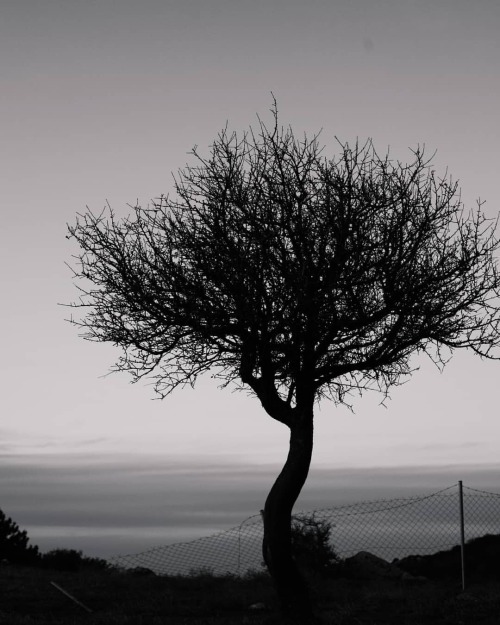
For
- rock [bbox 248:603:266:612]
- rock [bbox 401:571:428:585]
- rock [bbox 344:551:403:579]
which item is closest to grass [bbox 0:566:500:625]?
rock [bbox 248:603:266:612]

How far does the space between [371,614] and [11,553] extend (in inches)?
777

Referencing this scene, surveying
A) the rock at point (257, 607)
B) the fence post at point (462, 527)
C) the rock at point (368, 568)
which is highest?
the fence post at point (462, 527)

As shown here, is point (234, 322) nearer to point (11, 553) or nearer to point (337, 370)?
point (337, 370)

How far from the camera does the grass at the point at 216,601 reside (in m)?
14.3

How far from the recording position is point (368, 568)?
71.5 ft

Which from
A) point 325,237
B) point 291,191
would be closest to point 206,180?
point 291,191

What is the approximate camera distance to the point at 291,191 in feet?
45.5

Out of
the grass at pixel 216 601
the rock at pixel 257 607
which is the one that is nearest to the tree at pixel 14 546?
the grass at pixel 216 601

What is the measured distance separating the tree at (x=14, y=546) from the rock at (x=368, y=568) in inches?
558

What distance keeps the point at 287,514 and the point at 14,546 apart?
20620 millimetres

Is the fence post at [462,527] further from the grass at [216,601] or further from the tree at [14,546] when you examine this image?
the tree at [14,546]

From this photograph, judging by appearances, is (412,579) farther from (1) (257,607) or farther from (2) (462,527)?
(1) (257,607)

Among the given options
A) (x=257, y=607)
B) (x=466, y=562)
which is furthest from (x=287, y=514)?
(x=466, y=562)

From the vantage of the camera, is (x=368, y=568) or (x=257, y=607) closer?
(x=257, y=607)
